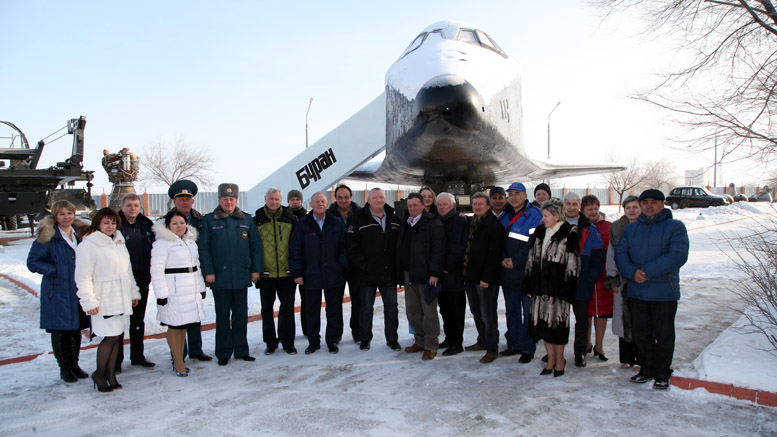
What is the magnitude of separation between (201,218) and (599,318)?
433 centimetres

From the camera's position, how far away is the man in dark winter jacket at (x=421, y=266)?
4949 millimetres

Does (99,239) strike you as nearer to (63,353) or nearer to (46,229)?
Answer: (46,229)

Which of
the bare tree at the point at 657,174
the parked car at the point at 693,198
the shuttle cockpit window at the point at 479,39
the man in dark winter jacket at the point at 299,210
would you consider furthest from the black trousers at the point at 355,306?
the bare tree at the point at 657,174

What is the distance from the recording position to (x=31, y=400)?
3842 millimetres

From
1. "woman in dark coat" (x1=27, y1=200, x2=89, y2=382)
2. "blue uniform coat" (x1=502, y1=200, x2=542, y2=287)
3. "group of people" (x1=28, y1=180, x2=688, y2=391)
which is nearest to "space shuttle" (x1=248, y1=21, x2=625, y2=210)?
"group of people" (x1=28, y1=180, x2=688, y2=391)

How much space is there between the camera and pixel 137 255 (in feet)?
15.6

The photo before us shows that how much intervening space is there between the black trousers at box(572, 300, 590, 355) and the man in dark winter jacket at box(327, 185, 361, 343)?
2.43m

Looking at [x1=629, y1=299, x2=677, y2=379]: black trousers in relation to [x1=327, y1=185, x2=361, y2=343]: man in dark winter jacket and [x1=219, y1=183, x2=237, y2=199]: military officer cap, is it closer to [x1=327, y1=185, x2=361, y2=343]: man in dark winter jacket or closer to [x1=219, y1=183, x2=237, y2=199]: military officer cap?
[x1=327, y1=185, x2=361, y2=343]: man in dark winter jacket

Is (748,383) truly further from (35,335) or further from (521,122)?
(35,335)

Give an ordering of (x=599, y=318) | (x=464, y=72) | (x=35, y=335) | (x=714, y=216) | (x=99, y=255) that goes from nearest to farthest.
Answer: (x=99, y=255)
(x=599, y=318)
(x=35, y=335)
(x=464, y=72)
(x=714, y=216)

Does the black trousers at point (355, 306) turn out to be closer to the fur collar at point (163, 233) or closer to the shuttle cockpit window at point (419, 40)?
the fur collar at point (163, 233)

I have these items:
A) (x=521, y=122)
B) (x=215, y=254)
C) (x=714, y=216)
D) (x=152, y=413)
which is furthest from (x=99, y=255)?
(x=714, y=216)

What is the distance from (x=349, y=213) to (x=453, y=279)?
5.21 feet

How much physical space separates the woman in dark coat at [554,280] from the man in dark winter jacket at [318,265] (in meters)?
2.15
